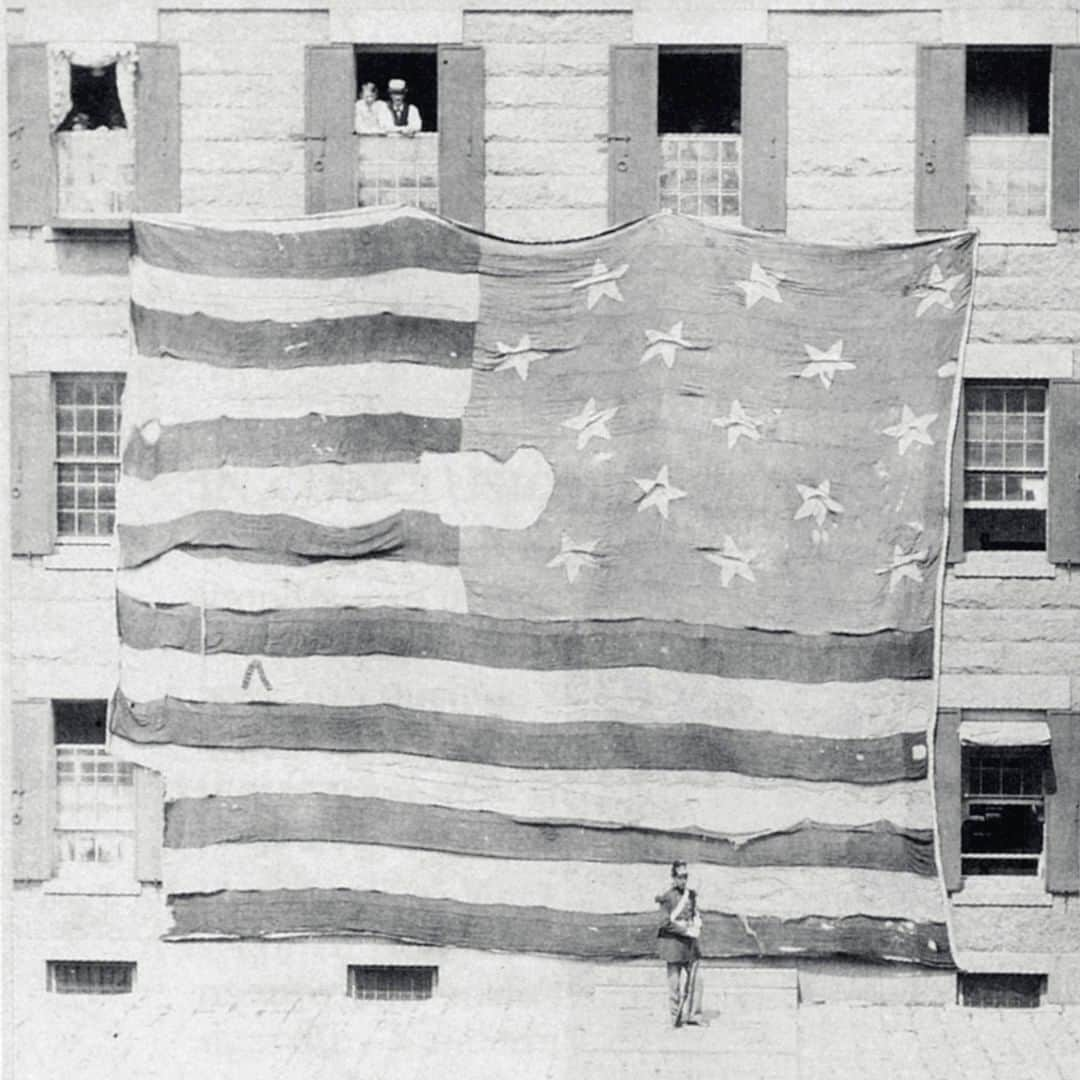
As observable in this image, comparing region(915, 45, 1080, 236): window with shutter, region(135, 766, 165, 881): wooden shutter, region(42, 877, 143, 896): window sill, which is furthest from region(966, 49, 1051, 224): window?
region(42, 877, 143, 896): window sill

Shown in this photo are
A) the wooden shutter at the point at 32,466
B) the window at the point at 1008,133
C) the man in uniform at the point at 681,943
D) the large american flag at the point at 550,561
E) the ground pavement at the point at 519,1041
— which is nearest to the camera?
the ground pavement at the point at 519,1041

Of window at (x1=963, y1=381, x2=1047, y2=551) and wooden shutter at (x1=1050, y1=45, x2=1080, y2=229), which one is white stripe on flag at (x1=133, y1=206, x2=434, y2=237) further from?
wooden shutter at (x1=1050, y1=45, x2=1080, y2=229)

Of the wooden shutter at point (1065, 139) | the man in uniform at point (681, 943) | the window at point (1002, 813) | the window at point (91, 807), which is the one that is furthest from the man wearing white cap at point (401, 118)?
the window at point (1002, 813)

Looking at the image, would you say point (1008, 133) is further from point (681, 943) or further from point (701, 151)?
point (681, 943)

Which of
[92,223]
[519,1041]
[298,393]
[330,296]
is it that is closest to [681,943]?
[519,1041]

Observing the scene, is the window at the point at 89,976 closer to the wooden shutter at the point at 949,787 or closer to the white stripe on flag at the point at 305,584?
the white stripe on flag at the point at 305,584

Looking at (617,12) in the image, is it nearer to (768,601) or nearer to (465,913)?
(768,601)

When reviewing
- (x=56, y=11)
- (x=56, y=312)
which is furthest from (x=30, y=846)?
(x=56, y=11)
